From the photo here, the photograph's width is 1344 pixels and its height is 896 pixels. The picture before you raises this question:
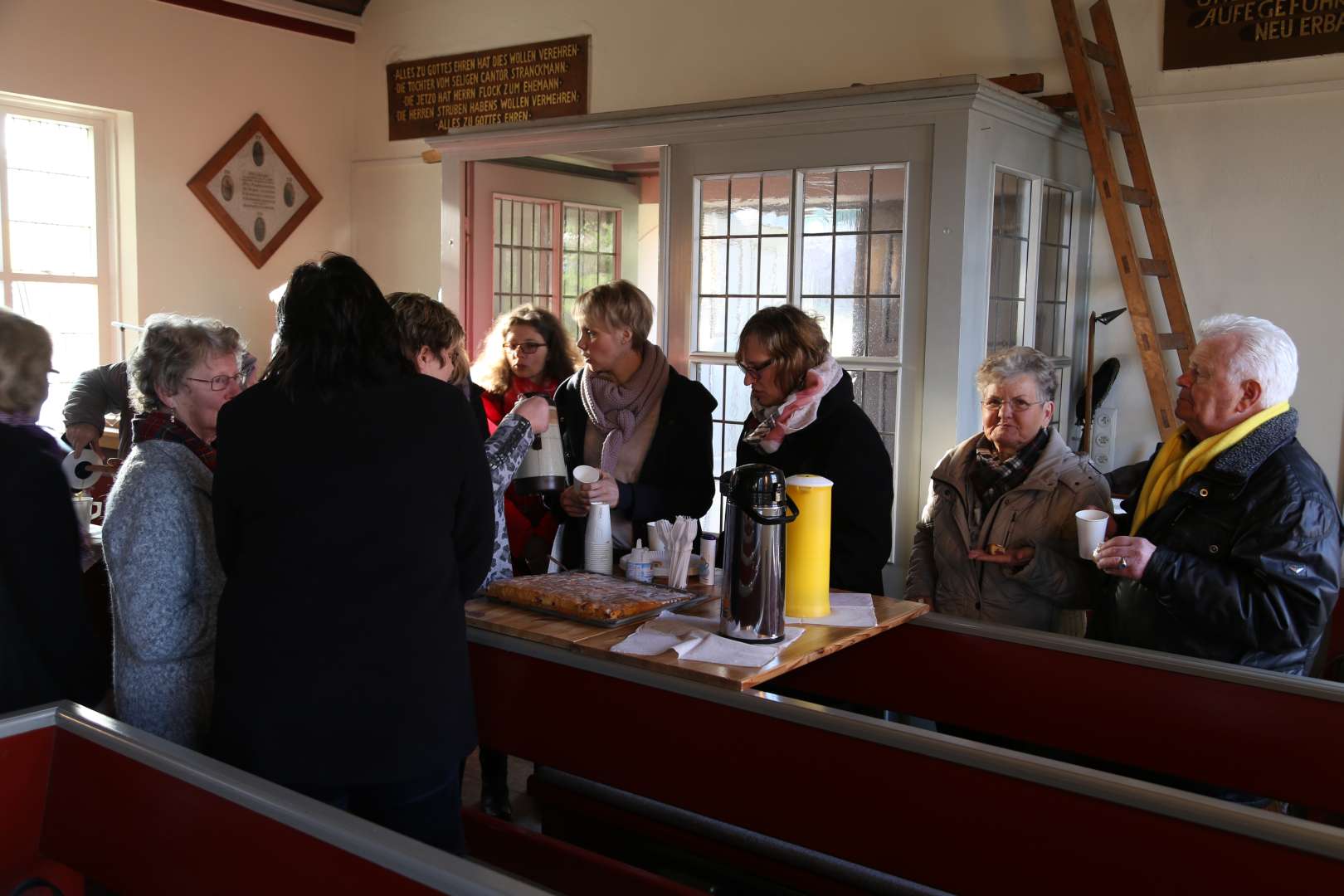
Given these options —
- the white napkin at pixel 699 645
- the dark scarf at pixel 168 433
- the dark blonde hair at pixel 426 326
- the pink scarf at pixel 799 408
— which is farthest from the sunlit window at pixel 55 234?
the white napkin at pixel 699 645

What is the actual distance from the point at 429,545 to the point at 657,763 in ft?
2.01

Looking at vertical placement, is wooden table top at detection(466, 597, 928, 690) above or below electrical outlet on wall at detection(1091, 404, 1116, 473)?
below

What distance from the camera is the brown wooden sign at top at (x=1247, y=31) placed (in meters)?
3.75

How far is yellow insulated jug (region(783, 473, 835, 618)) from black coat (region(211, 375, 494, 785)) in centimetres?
71

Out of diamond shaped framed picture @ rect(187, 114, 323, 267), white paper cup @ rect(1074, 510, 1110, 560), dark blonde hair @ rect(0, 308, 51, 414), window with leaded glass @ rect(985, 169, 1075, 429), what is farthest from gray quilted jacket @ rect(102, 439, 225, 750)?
diamond shaped framed picture @ rect(187, 114, 323, 267)

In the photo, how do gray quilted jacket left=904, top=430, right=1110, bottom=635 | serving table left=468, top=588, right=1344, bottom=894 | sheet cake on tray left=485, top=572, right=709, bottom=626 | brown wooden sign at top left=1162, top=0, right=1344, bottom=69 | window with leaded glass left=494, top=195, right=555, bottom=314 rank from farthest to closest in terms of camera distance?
window with leaded glass left=494, top=195, right=555, bottom=314
brown wooden sign at top left=1162, top=0, right=1344, bottom=69
gray quilted jacket left=904, top=430, right=1110, bottom=635
sheet cake on tray left=485, top=572, right=709, bottom=626
serving table left=468, top=588, right=1344, bottom=894

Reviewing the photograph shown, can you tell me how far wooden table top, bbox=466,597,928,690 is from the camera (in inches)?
77.4

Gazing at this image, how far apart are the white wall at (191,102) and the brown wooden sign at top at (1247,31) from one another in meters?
4.52

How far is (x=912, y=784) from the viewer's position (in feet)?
5.83

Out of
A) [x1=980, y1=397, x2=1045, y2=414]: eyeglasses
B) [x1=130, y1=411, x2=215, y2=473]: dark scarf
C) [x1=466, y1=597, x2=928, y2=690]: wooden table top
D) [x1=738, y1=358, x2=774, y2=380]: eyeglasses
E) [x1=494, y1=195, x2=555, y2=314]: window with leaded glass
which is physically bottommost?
[x1=466, y1=597, x2=928, y2=690]: wooden table top

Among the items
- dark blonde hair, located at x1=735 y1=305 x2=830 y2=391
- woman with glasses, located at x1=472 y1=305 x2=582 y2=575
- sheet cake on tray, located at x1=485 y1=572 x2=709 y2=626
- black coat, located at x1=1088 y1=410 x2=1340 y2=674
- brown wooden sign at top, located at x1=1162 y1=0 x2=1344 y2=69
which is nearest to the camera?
black coat, located at x1=1088 y1=410 x2=1340 y2=674

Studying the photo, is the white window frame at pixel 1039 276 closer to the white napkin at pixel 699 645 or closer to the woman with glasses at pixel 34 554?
the white napkin at pixel 699 645

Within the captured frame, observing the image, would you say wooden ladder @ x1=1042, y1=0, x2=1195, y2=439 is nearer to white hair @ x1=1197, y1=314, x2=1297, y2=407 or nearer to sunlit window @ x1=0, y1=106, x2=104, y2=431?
white hair @ x1=1197, y1=314, x2=1297, y2=407

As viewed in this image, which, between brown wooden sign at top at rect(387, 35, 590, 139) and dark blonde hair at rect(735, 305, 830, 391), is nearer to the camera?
dark blonde hair at rect(735, 305, 830, 391)
